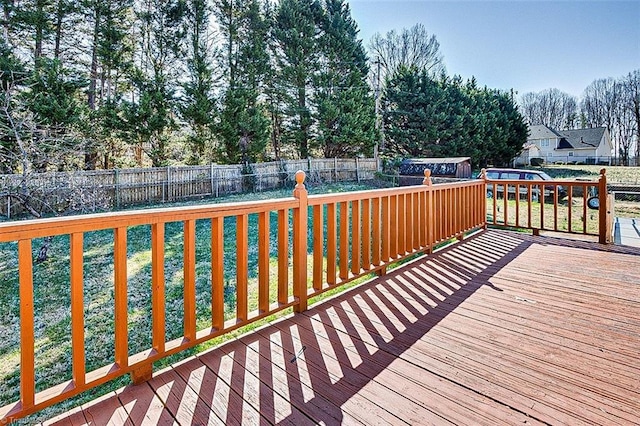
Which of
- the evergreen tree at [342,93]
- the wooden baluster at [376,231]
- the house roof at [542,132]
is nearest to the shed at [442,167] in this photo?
the evergreen tree at [342,93]

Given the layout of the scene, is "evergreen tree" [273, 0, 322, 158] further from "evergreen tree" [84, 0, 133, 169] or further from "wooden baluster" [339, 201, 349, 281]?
"wooden baluster" [339, 201, 349, 281]

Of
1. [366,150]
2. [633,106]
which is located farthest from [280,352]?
[633,106]

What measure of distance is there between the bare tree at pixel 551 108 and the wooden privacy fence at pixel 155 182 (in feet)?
93.7

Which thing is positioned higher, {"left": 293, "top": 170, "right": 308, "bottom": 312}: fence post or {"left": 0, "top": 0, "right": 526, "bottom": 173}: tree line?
{"left": 0, "top": 0, "right": 526, "bottom": 173}: tree line

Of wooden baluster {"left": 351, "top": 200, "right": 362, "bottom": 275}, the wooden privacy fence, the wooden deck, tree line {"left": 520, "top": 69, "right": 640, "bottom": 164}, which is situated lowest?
the wooden deck

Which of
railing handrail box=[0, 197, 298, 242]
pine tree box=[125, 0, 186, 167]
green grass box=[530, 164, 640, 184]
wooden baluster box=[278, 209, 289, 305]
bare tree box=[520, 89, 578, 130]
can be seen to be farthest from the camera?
bare tree box=[520, 89, 578, 130]

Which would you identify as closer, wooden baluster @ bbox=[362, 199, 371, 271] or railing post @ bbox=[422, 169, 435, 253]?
wooden baluster @ bbox=[362, 199, 371, 271]

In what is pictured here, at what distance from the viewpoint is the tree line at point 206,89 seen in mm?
9477

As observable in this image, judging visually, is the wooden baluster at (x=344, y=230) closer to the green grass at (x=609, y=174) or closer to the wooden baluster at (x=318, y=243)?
the wooden baluster at (x=318, y=243)

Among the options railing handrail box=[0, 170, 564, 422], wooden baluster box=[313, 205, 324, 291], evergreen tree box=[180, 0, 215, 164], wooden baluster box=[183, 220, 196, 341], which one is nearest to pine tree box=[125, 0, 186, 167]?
evergreen tree box=[180, 0, 215, 164]

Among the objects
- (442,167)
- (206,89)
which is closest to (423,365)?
(442,167)

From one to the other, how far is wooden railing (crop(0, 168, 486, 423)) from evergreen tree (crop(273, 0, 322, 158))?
12822 millimetres

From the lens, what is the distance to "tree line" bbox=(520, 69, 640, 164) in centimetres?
3030

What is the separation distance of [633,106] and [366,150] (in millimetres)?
28414
